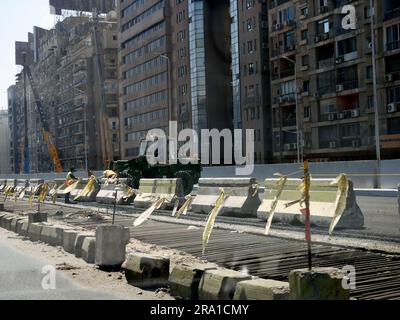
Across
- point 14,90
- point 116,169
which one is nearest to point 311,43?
point 116,169

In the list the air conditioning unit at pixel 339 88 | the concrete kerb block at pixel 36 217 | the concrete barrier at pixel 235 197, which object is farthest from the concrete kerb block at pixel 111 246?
the air conditioning unit at pixel 339 88

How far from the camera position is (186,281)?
23.7 ft

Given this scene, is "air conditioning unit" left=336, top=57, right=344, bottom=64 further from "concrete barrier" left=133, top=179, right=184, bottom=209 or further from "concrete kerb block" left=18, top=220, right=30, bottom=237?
"concrete kerb block" left=18, top=220, right=30, bottom=237

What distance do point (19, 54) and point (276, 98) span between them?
95372 mm

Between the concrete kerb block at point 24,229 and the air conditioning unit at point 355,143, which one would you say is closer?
the concrete kerb block at point 24,229

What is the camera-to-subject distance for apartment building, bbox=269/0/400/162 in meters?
53.2

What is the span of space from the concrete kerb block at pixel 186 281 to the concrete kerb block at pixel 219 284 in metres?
0.13

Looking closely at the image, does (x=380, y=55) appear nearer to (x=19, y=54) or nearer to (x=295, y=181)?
(x=295, y=181)

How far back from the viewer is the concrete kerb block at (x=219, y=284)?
6.59 m

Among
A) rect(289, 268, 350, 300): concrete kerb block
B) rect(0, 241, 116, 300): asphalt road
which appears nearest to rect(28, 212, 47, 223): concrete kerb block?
rect(0, 241, 116, 300): asphalt road

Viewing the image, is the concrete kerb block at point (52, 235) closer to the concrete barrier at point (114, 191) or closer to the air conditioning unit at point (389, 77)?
the concrete barrier at point (114, 191)

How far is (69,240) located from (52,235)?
4.56ft

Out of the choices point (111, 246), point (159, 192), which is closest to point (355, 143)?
point (159, 192)

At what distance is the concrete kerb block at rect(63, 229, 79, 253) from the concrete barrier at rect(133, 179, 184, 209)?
8.76 metres
